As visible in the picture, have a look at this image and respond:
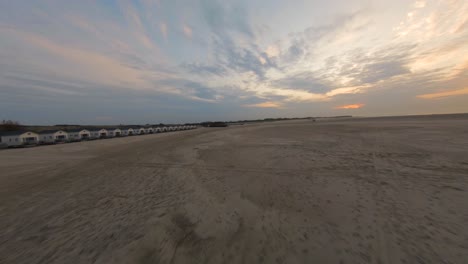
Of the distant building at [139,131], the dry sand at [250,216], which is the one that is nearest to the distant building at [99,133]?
the distant building at [139,131]

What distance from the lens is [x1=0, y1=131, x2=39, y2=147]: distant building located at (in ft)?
105

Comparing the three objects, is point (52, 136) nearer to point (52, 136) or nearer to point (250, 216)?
point (52, 136)

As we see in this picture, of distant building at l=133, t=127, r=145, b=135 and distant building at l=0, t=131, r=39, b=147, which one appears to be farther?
distant building at l=133, t=127, r=145, b=135

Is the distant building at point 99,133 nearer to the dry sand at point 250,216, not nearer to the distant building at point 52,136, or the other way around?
the distant building at point 52,136

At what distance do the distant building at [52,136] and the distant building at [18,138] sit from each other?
1.26 m

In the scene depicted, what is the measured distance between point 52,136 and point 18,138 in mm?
6163

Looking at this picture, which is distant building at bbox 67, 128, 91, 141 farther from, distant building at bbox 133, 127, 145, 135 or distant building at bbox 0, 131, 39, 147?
distant building at bbox 133, 127, 145, 135

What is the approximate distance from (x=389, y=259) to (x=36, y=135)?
6085 centimetres

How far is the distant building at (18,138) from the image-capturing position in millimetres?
32094

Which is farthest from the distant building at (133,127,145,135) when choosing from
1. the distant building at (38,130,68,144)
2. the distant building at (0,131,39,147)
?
the distant building at (0,131,39,147)

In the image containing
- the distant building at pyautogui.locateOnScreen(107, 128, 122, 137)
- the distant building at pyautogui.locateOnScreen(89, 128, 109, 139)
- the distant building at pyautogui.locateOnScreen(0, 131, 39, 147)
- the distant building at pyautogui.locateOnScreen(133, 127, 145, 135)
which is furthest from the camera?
the distant building at pyautogui.locateOnScreen(133, 127, 145, 135)

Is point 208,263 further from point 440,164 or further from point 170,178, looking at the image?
point 440,164

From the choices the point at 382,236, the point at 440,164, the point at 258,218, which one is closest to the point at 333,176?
the point at 382,236

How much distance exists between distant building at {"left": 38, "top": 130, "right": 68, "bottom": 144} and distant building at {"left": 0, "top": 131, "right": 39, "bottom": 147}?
1.26 metres
